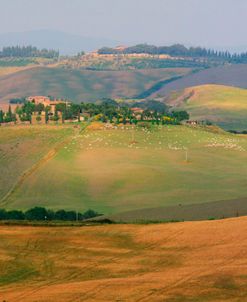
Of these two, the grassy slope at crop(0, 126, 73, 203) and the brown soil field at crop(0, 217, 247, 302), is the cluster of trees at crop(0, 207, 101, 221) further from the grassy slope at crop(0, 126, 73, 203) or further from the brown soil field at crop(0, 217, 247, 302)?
the grassy slope at crop(0, 126, 73, 203)

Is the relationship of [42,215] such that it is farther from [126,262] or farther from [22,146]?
[22,146]

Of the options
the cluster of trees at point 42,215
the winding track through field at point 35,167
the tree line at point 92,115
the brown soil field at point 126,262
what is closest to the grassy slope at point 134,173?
the winding track through field at point 35,167

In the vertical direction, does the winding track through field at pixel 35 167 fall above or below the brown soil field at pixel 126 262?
below

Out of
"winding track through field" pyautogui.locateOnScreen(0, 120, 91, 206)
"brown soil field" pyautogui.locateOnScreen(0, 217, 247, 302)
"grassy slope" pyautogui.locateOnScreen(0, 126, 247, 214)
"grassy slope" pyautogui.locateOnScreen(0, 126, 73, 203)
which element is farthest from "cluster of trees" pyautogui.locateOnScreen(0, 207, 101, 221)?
"grassy slope" pyautogui.locateOnScreen(0, 126, 73, 203)

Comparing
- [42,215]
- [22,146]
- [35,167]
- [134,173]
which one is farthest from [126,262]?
[22,146]

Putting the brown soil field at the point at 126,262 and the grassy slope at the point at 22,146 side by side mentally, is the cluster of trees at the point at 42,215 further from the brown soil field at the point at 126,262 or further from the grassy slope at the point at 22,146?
the grassy slope at the point at 22,146

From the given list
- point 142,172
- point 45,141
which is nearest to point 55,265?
point 142,172
